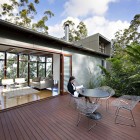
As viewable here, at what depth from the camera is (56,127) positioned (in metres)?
3.49

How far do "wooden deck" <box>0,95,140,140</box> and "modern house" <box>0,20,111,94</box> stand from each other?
106 inches

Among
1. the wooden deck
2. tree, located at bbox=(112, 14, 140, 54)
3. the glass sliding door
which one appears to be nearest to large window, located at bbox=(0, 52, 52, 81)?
the glass sliding door

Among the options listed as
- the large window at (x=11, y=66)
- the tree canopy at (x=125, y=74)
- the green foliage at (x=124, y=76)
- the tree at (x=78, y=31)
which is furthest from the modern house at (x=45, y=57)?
the tree at (x=78, y=31)

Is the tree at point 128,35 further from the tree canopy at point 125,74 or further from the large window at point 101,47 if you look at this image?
the tree canopy at point 125,74

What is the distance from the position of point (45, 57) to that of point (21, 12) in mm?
8084

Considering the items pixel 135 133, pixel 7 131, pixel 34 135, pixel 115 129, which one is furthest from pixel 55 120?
pixel 135 133

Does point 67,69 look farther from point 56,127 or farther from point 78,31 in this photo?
point 78,31

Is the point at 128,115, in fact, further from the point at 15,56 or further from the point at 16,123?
the point at 15,56

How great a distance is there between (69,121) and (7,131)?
5.78 ft

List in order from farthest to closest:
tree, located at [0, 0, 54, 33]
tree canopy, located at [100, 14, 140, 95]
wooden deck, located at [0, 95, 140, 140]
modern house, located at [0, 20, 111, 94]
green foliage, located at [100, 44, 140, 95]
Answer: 1. tree, located at [0, 0, 54, 33]
2. green foliage, located at [100, 44, 140, 95]
3. tree canopy, located at [100, 14, 140, 95]
4. modern house, located at [0, 20, 111, 94]
5. wooden deck, located at [0, 95, 140, 140]

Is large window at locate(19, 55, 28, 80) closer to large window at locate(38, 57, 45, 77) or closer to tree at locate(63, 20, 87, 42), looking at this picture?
large window at locate(38, 57, 45, 77)

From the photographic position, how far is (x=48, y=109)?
4.96 meters

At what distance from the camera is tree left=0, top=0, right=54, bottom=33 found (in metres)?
15.3

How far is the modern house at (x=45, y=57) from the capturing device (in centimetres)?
483
